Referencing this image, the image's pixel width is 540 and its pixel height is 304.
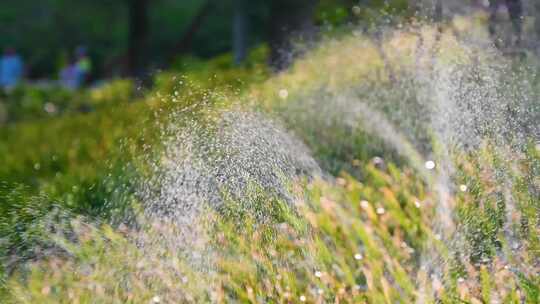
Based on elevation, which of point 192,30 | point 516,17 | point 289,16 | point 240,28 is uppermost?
point 516,17

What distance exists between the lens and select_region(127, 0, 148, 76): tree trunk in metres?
13.5

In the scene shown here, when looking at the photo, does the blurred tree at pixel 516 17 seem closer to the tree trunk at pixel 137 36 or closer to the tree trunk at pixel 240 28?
the tree trunk at pixel 240 28

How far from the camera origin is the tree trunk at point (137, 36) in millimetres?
13461

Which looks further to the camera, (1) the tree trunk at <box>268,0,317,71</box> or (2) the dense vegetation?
(1) the tree trunk at <box>268,0,317,71</box>

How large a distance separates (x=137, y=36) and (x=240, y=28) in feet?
7.73

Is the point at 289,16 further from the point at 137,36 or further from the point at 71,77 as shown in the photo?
the point at 71,77

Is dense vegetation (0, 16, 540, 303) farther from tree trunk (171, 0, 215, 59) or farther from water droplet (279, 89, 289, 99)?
tree trunk (171, 0, 215, 59)

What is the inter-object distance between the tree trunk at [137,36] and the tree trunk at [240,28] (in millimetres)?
1967

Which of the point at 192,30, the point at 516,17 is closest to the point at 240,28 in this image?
the point at 192,30

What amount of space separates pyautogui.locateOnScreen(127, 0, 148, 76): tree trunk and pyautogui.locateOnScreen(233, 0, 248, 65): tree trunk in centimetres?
197

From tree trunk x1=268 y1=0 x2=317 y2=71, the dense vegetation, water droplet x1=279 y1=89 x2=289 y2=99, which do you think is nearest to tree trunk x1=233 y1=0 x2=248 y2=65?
tree trunk x1=268 y1=0 x2=317 y2=71

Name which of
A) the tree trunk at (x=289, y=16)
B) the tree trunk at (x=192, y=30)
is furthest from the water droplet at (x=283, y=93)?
the tree trunk at (x=192, y=30)

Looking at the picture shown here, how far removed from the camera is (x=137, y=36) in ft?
44.5

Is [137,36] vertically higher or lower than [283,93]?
lower
